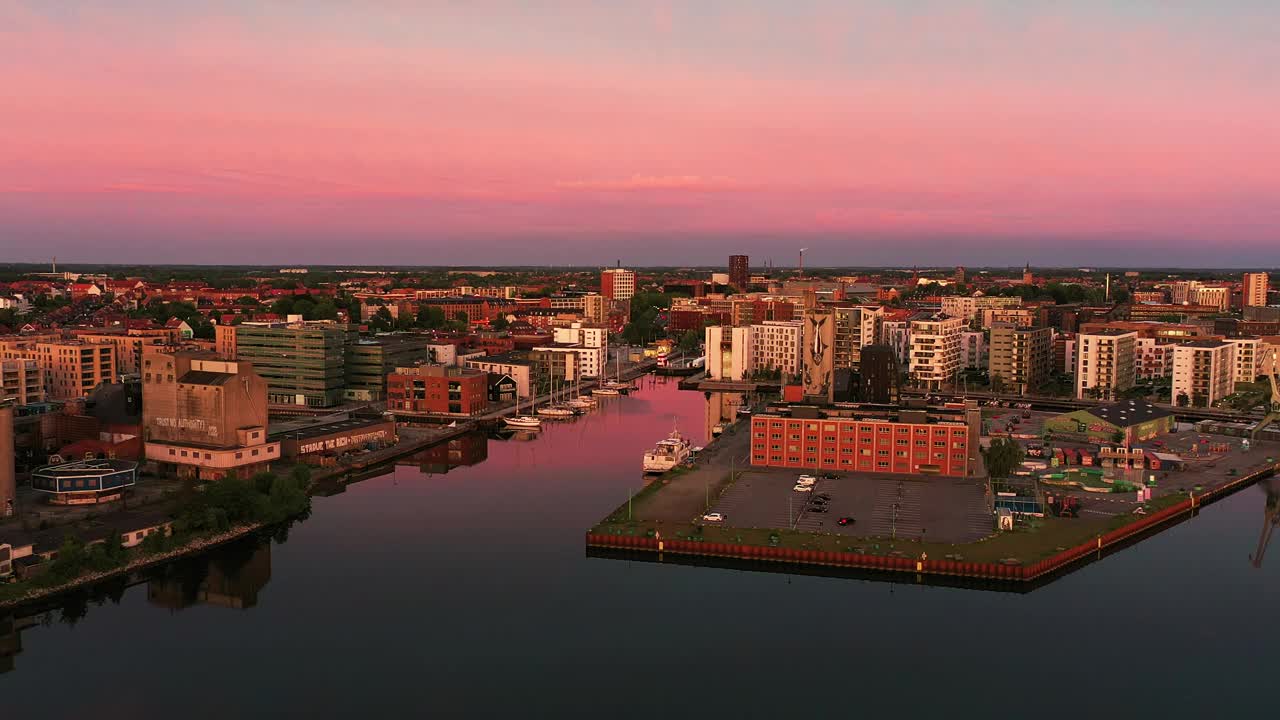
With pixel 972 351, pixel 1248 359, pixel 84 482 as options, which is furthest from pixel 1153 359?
pixel 84 482

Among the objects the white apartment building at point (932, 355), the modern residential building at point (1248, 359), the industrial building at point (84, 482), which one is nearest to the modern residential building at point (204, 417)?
the industrial building at point (84, 482)

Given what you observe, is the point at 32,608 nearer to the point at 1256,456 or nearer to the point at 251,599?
the point at 251,599

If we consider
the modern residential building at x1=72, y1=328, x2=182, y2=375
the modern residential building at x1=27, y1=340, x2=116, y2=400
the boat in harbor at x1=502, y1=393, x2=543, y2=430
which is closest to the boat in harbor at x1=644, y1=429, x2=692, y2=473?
the boat in harbor at x1=502, y1=393, x2=543, y2=430

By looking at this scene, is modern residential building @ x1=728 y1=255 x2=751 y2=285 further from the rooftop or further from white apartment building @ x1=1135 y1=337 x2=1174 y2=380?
the rooftop

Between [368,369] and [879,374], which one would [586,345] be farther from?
[879,374]

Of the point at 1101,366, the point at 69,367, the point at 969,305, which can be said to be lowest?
the point at 69,367

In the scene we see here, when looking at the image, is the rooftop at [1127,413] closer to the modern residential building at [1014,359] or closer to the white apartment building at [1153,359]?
the modern residential building at [1014,359]

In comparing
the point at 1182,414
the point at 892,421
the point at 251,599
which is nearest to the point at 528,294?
the point at 1182,414
